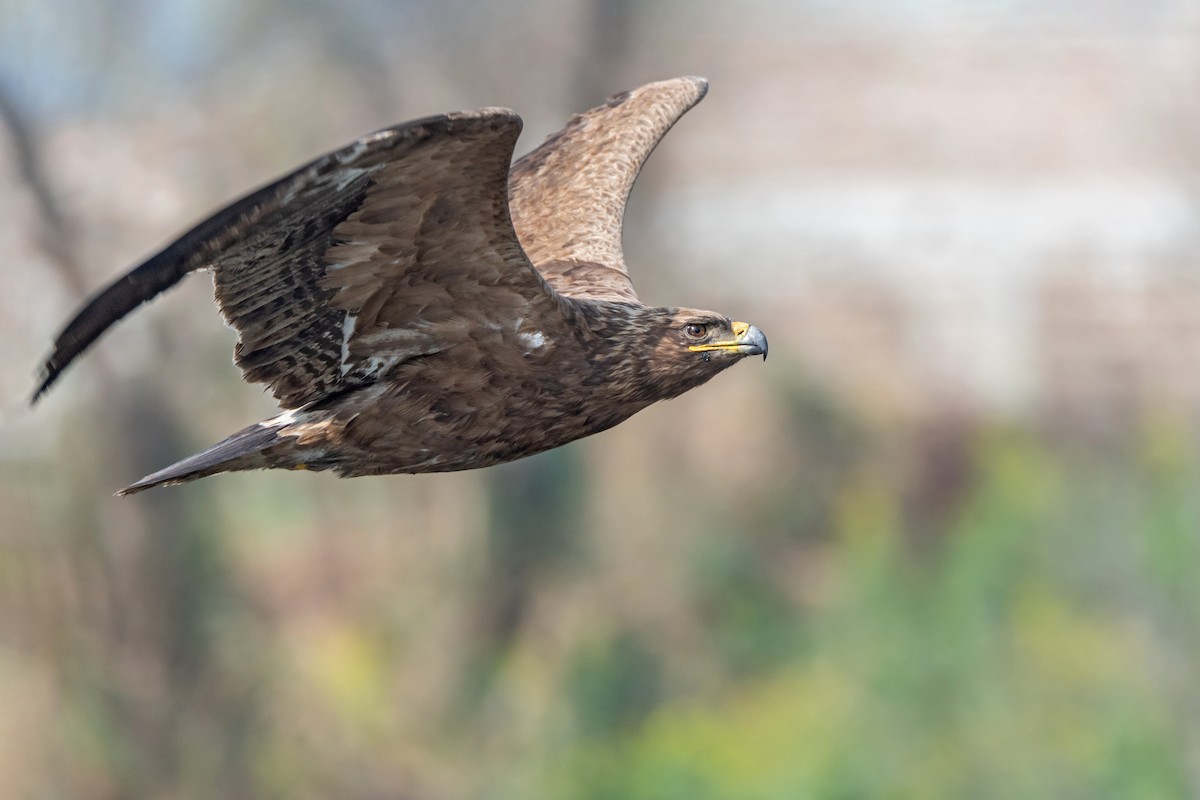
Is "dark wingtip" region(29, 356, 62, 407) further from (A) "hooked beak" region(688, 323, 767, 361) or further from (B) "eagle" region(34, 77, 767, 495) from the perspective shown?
(A) "hooked beak" region(688, 323, 767, 361)

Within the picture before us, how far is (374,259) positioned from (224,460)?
1064 millimetres

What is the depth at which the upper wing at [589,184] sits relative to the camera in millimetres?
8531

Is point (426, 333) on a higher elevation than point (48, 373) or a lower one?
lower

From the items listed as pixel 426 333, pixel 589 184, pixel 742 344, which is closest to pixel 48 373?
pixel 426 333

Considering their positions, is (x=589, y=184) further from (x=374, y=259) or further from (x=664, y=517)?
(x=664, y=517)

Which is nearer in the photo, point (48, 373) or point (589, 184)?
point (48, 373)

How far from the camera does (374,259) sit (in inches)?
252

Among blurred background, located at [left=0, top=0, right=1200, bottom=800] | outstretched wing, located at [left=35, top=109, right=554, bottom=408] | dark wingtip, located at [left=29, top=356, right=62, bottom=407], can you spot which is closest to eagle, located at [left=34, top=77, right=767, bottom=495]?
outstretched wing, located at [left=35, top=109, right=554, bottom=408]

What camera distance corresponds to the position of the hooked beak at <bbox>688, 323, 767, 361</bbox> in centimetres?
712

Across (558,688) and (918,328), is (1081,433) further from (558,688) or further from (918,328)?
(558,688)

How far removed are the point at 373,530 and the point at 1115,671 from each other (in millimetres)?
12053

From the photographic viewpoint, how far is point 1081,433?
27047 mm

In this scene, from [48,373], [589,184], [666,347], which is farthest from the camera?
[589,184]

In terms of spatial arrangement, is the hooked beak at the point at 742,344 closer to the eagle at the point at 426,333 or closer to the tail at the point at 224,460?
the eagle at the point at 426,333
